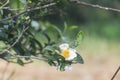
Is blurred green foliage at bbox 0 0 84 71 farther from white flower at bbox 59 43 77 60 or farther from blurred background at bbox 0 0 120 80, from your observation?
blurred background at bbox 0 0 120 80

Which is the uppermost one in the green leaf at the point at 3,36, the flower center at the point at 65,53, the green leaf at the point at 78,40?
the green leaf at the point at 78,40

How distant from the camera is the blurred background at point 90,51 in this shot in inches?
193

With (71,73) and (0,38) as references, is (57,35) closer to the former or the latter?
(0,38)

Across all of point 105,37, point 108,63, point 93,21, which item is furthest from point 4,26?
point 93,21

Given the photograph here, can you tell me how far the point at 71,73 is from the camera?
5.27 meters

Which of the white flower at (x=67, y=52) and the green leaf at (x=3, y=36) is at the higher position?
the white flower at (x=67, y=52)

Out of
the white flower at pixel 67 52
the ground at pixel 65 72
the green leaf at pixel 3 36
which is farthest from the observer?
the ground at pixel 65 72

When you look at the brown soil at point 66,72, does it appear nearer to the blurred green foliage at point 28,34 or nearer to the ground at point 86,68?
the ground at point 86,68

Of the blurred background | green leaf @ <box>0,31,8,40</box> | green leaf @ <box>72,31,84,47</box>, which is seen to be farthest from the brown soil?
green leaf @ <box>72,31,84,47</box>

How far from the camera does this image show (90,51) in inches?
273

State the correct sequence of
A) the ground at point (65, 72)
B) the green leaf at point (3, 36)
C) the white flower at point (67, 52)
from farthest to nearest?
the ground at point (65, 72) < the green leaf at point (3, 36) < the white flower at point (67, 52)

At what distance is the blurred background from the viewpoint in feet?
16.1

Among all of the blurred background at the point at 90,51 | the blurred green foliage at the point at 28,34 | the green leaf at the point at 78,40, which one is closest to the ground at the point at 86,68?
the blurred background at the point at 90,51

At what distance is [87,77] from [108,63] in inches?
43.0
